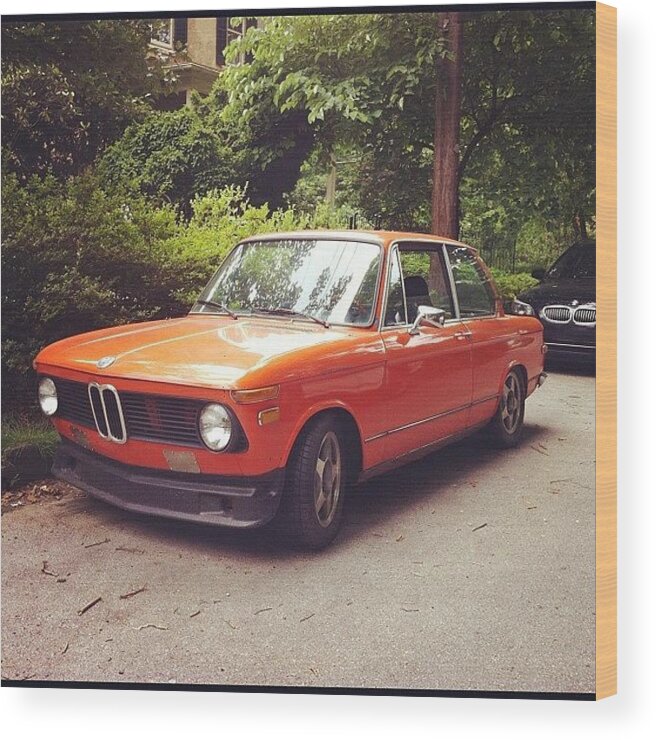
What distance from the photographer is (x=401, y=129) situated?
3543 millimetres

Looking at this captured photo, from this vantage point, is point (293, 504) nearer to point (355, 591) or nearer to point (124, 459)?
point (355, 591)

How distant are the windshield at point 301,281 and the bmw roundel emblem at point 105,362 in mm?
432

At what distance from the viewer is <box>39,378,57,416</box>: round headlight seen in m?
3.38

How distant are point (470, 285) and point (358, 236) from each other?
1.78 ft

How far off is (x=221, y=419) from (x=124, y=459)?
0.50 metres

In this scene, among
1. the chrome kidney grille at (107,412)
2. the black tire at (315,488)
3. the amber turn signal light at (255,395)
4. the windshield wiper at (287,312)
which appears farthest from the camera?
the windshield wiper at (287,312)

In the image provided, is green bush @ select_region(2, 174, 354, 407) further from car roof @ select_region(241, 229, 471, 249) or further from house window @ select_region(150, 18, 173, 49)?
house window @ select_region(150, 18, 173, 49)

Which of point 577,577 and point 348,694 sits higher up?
point 577,577

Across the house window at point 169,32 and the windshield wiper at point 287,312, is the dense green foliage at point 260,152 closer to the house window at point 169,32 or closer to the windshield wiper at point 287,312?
the house window at point 169,32

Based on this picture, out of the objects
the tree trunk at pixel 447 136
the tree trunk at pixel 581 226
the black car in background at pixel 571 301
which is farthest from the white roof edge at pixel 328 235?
the tree trunk at pixel 581 226

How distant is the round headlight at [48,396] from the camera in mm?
3383

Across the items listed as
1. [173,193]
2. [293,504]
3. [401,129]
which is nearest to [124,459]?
[293,504]

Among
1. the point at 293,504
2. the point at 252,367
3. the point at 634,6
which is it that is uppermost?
the point at 634,6

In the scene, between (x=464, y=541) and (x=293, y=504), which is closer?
(x=293, y=504)
